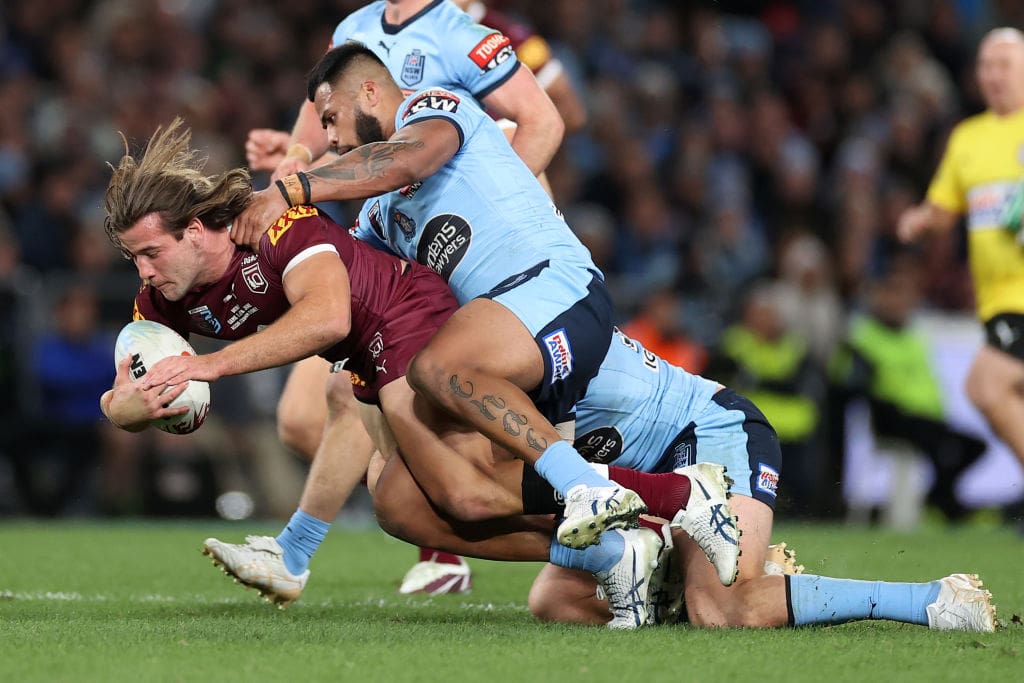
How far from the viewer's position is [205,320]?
17.3ft

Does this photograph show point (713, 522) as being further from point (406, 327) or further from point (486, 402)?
point (406, 327)

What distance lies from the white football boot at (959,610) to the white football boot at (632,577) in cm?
90

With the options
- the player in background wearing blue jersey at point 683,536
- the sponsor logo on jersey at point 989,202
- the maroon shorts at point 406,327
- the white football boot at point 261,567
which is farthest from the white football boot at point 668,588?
the sponsor logo on jersey at point 989,202

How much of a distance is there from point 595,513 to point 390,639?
0.75 m

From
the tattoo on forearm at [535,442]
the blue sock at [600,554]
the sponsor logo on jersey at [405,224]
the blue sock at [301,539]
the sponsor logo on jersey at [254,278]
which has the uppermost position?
the sponsor logo on jersey at [405,224]

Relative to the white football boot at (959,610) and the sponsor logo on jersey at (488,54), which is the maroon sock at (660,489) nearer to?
the white football boot at (959,610)

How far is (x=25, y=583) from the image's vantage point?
6.51 metres

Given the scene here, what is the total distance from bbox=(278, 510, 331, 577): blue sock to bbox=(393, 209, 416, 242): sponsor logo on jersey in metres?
1.23

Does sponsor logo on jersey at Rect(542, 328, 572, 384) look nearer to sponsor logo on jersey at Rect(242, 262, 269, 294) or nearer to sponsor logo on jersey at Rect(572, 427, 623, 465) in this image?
sponsor logo on jersey at Rect(572, 427, 623, 465)

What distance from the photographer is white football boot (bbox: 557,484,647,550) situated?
4.41 meters

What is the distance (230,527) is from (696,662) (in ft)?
23.7

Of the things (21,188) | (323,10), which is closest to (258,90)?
(323,10)

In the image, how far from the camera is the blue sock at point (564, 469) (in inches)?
182

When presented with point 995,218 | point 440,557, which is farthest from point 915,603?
point 995,218
